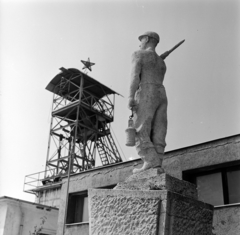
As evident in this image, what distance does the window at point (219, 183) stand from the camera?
10938mm

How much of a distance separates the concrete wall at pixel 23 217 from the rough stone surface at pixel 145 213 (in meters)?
14.7

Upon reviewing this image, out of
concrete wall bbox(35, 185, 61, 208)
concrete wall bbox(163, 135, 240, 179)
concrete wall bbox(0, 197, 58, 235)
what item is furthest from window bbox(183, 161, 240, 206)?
concrete wall bbox(35, 185, 61, 208)

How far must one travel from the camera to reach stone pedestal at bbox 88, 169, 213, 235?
15.4 feet

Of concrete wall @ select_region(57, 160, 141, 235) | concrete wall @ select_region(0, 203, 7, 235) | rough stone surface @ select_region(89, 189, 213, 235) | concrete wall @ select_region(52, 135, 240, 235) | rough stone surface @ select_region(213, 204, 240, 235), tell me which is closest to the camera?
rough stone surface @ select_region(89, 189, 213, 235)

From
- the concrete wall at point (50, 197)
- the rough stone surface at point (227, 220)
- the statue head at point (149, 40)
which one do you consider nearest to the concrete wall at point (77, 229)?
the rough stone surface at point (227, 220)

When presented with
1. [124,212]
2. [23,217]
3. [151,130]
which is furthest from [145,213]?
[23,217]

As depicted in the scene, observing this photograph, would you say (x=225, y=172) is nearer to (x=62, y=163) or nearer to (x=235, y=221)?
(x=235, y=221)

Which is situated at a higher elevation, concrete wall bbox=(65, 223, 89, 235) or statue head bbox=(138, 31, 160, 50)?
statue head bbox=(138, 31, 160, 50)

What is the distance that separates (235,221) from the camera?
33.6ft

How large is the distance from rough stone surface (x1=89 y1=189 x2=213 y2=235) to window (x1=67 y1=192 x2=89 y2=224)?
1010 centimetres

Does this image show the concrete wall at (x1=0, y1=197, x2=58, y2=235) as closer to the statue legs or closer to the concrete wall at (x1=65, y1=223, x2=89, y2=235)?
the concrete wall at (x1=65, y1=223, x2=89, y2=235)

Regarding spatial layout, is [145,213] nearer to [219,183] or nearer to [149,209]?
[149,209]

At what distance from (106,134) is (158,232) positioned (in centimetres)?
2420

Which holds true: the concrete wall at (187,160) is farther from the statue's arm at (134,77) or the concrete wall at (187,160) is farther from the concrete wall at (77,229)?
the statue's arm at (134,77)
